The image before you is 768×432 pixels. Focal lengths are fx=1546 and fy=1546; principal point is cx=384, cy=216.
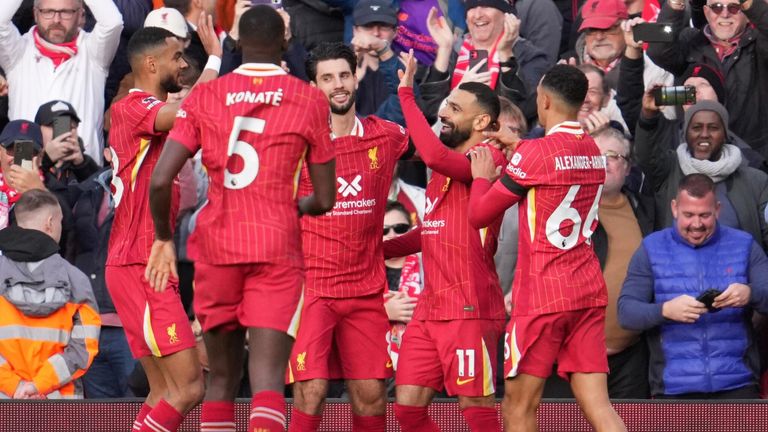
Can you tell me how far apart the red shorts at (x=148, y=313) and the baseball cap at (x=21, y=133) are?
315 centimetres

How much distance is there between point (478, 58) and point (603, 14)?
1.12 metres

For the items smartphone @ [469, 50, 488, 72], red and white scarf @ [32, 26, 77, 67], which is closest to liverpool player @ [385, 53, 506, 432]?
smartphone @ [469, 50, 488, 72]

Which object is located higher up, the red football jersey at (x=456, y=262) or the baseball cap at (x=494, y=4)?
the baseball cap at (x=494, y=4)

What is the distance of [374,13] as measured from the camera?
12453 mm

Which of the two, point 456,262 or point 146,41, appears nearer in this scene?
point 146,41

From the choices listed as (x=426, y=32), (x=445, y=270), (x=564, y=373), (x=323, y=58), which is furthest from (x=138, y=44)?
(x=426, y=32)

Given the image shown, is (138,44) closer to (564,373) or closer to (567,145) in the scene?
(567,145)

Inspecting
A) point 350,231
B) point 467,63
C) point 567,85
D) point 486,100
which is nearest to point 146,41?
point 350,231

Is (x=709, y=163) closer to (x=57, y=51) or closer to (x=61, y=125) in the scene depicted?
(x=61, y=125)

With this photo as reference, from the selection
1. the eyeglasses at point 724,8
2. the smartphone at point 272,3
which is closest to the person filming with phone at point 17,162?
the smartphone at point 272,3

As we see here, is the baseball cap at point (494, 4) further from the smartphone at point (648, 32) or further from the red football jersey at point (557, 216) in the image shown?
the red football jersey at point (557, 216)

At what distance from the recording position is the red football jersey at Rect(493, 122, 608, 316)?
8.41 metres

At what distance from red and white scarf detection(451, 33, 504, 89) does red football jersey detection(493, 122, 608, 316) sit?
351 cm

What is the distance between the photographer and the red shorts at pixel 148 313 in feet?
27.9
